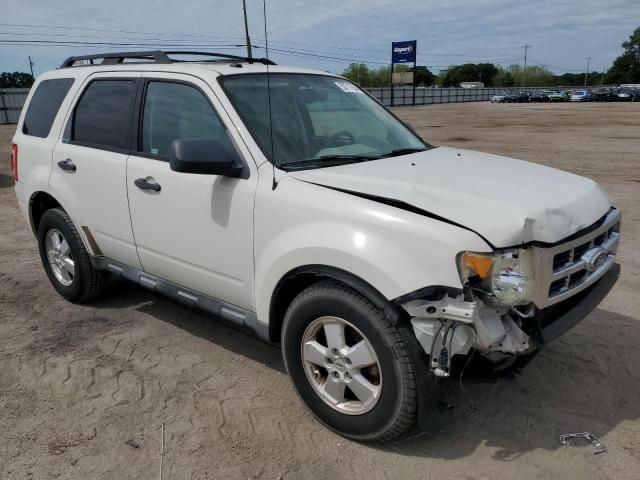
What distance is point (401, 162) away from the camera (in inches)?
133

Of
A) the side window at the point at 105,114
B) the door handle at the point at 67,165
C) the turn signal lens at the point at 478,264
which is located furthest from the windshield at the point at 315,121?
the door handle at the point at 67,165

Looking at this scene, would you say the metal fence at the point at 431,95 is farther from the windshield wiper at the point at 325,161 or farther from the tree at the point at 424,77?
the windshield wiper at the point at 325,161

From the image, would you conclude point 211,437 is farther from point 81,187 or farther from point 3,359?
point 81,187

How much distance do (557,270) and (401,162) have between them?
1134mm

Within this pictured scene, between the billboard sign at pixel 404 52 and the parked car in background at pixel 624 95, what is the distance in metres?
23.3

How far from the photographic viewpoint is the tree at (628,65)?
4732 inches

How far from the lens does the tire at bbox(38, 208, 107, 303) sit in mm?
4535

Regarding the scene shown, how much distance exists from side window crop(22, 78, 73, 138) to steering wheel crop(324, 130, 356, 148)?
2.34 meters

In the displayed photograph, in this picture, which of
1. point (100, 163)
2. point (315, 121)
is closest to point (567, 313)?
point (315, 121)

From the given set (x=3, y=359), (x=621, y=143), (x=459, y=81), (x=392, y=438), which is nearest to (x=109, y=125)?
(x=3, y=359)

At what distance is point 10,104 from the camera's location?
29.4 m

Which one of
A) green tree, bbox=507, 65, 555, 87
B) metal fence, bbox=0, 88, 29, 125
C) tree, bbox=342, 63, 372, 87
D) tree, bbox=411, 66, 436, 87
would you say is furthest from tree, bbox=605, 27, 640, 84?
metal fence, bbox=0, 88, 29, 125

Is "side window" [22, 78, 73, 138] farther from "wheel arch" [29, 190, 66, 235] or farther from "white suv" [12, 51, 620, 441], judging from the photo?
"wheel arch" [29, 190, 66, 235]

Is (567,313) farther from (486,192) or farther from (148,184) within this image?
Result: (148,184)
